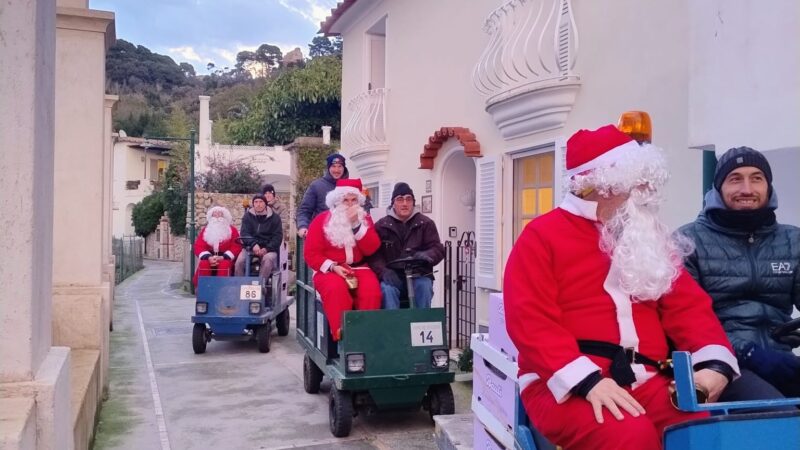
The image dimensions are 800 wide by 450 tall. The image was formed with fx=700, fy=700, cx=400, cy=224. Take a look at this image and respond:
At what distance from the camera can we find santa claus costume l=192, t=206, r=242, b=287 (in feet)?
32.8

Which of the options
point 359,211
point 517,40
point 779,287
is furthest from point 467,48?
point 779,287

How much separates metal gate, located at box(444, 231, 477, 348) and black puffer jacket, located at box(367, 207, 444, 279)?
102 inches

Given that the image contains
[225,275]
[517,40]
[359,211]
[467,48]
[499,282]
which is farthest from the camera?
[225,275]

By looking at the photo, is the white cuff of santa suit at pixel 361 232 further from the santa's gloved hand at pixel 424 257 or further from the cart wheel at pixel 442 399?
the cart wheel at pixel 442 399

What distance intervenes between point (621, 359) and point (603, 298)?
0.23m

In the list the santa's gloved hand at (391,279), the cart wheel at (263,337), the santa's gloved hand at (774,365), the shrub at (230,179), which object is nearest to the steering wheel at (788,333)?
the santa's gloved hand at (774,365)

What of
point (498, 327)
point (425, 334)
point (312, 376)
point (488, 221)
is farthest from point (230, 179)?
point (498, 327)

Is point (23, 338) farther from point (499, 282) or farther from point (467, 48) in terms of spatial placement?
point (467, 48)

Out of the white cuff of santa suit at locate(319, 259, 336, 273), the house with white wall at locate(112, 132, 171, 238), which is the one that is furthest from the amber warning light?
the house with white wall at locate(112, 132, 171, 238)

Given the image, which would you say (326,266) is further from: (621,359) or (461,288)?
(621,359)

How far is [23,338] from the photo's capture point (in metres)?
2.71

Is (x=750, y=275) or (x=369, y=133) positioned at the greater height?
(x=369, y=133)

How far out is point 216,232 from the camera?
10344 millimetres

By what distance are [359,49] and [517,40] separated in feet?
19.1
